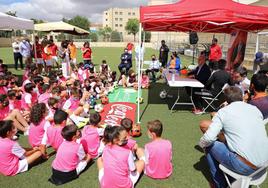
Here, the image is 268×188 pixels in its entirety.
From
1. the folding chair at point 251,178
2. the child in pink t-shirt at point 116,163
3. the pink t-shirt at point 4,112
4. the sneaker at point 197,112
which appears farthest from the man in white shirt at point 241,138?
the pink t-shirt at point 4,112

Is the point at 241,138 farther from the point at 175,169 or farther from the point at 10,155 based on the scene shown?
the point at 10,155

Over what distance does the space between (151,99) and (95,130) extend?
15.6 feet

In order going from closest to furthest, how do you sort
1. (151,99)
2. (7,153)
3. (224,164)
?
(224,164), (7,153), (151,99)

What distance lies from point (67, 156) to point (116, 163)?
0.88 meters

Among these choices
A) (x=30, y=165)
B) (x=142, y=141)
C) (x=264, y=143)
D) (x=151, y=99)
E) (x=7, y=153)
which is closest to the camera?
(x=264, y=143)

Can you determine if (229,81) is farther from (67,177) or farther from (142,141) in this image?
(67,177)

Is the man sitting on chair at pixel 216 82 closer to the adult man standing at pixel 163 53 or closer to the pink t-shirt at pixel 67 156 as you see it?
the pink t-shirt at pixel 67 156

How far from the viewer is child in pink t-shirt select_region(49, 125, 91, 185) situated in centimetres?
373

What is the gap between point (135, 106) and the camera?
8031mm

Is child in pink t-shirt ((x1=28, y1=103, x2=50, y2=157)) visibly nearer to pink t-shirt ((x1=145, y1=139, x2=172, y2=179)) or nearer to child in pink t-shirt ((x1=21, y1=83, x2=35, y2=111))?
child in pink t-shirt ((x1=21, y1=83, x2=35, y2=111))

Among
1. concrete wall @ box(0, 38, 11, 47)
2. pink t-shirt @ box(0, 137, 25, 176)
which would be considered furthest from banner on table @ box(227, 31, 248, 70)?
concrete wall @ box(0, 38, 11, 47)

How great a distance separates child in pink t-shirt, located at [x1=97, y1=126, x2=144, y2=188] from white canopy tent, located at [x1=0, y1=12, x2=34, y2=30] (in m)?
7.72

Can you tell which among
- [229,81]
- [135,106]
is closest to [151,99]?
[135,106]

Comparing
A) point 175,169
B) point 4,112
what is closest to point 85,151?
point 175,169
